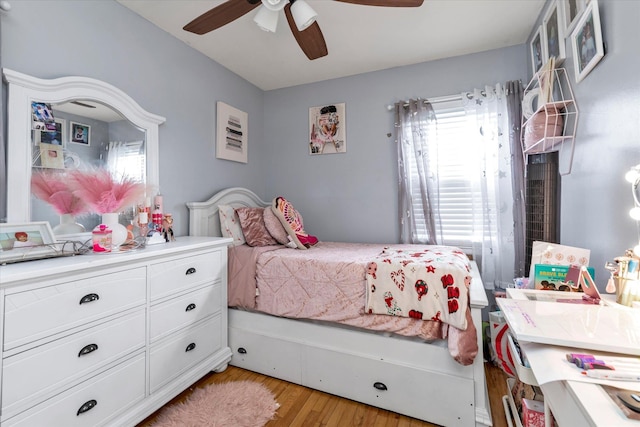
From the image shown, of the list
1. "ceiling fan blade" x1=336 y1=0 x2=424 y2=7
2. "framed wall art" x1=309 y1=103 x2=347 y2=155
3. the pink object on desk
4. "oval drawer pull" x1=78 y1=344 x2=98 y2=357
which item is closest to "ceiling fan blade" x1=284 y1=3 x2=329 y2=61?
"ceiling fan blade" x1=336 y1=0 x2=424 y2=7

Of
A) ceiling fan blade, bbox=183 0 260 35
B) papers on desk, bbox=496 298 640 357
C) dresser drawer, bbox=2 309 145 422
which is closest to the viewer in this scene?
papers on desk, bbox=496 298 640 357

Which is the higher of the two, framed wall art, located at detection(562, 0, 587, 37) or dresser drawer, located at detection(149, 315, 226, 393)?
framed wall art, located at detection(562, 0, 587, 37)

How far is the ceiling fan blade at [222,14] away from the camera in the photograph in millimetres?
1493

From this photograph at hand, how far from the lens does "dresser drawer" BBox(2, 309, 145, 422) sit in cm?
101

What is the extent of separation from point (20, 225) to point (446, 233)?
2.82 m

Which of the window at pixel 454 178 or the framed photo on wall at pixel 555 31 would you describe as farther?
the window at pixel 454 178

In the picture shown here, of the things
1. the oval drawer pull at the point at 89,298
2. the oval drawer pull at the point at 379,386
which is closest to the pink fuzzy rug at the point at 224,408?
the oval drawer pull at the point at 379,386

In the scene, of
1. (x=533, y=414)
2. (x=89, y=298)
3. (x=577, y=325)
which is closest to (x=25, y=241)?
(x=89, y=298)

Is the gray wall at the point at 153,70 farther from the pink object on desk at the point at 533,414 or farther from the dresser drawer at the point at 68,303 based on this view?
the pink object on desk at the point at 533,414

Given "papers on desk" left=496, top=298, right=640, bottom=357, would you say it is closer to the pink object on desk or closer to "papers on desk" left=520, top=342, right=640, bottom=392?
"papers on desk" left=520, top=342, right=640, bottom=392

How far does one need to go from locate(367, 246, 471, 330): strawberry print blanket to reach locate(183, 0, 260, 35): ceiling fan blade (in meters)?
1.59

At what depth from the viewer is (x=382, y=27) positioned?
2143mm

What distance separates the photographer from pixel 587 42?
4.31ft

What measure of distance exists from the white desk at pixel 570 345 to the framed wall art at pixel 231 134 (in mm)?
2482
